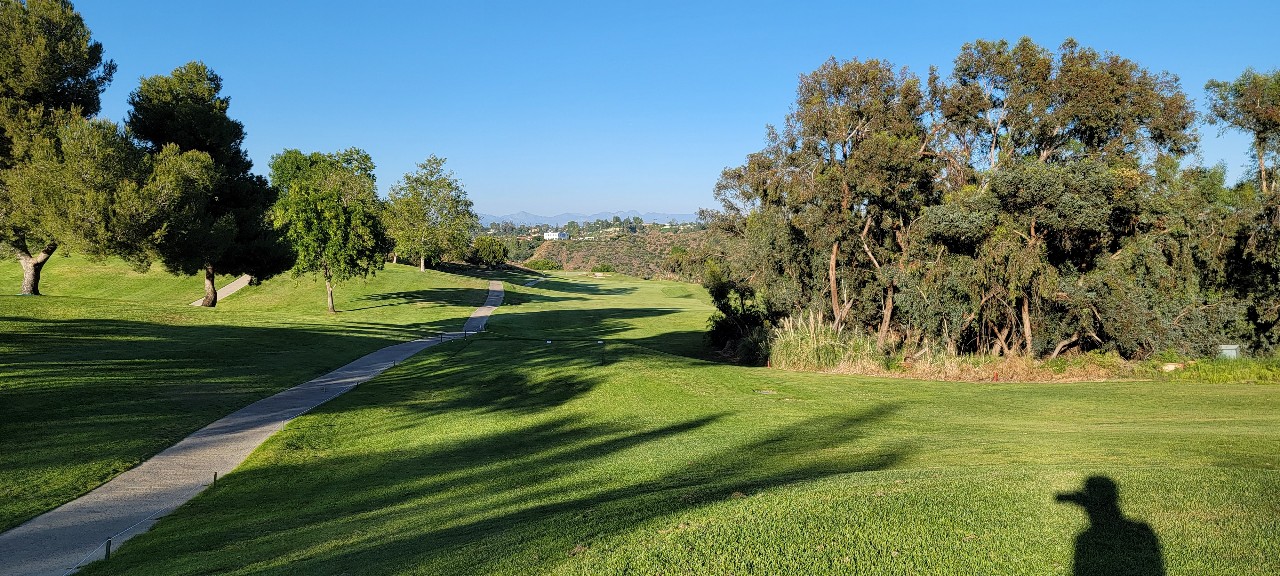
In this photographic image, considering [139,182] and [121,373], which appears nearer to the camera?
[121,373]

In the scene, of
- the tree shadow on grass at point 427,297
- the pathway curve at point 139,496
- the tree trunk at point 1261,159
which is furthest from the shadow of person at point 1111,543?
the tree shadow on grass at point 427,297

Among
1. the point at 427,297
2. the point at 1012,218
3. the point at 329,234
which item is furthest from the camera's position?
the point at 427,297

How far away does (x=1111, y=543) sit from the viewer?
454cm

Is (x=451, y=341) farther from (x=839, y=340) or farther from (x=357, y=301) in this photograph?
(x=357, y=301)

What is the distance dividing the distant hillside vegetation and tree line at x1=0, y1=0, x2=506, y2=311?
73.9 metres

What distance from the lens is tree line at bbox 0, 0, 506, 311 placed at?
2533 cm

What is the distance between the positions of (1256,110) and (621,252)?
12315 cm

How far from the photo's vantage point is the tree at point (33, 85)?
2569cm

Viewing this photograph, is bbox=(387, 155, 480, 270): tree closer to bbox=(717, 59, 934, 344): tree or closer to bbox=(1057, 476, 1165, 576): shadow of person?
bbox=(717, 59, 934, 344): tree

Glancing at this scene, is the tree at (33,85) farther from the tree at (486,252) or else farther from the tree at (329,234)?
the tree at (486,252)

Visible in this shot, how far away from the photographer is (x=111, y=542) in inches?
267

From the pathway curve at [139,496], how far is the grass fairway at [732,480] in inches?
13.8

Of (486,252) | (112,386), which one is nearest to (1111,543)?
(112,386)

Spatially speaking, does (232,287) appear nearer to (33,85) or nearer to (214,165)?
(214,165)
